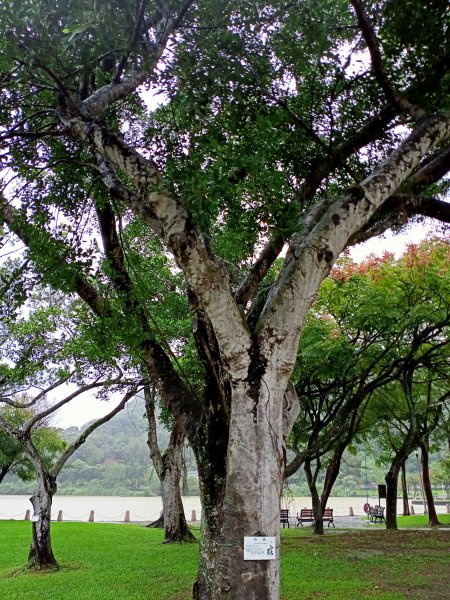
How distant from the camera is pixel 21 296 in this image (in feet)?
17.2

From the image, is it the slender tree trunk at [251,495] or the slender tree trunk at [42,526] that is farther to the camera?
the slender tree trunk at [42,526]

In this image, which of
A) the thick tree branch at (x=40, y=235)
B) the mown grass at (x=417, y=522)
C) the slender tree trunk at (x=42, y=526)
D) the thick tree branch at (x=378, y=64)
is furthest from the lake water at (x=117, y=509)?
the thick tree branch at (x=378, y=64)

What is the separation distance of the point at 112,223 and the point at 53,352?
697cm

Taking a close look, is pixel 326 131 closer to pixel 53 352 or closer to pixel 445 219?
pixel 445 219

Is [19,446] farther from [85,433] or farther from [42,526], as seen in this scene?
[42,526]

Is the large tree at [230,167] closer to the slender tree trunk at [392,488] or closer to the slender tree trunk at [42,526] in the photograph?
the slender tree trunk at [42,526]

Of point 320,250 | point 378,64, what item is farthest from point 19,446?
point 378,64

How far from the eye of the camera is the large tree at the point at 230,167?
383 cm

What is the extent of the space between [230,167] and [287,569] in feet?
25.2

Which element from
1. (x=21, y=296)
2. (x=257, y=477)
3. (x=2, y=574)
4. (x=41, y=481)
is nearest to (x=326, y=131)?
(x=21, y=296)

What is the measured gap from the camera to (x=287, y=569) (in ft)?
29.2

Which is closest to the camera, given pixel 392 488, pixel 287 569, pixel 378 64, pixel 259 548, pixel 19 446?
pixel 259 548

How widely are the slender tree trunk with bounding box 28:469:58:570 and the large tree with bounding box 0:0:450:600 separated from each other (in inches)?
225

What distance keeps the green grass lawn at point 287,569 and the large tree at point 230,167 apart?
3.81m
